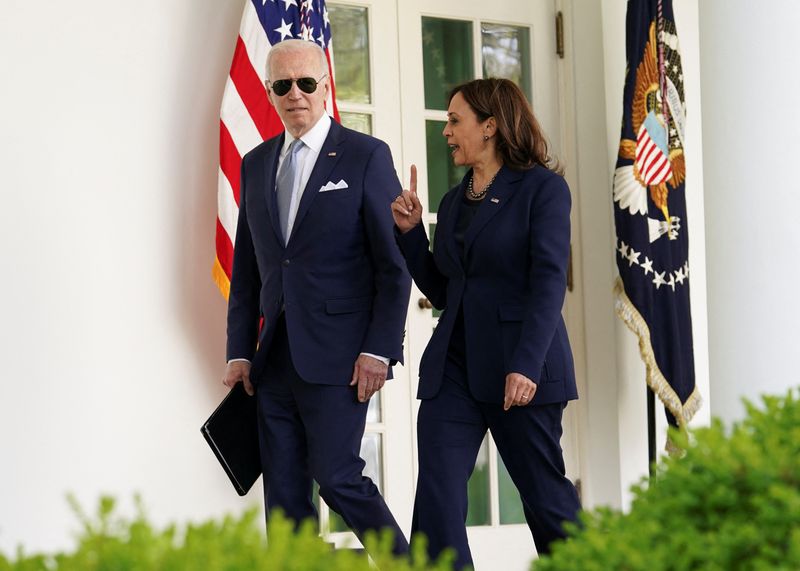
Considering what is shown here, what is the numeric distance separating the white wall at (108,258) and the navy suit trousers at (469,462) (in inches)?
50.0

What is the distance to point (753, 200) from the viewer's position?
3080 millimetres

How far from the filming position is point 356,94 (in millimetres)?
4496

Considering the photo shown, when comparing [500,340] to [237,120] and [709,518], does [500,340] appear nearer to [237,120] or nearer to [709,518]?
[237,120]

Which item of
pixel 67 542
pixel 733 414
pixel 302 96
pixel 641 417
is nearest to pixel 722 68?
pixel 733 414

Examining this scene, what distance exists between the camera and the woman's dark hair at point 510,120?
309 centimetres

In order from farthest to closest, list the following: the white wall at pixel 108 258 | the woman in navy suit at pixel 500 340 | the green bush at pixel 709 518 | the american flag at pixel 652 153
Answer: the american flag at pixel 652 153, the white wall at pixel 108 258, the woman in navy suit at pixel 500 340, the green bush at pixel 709 518

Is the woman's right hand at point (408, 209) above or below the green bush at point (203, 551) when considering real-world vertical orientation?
above

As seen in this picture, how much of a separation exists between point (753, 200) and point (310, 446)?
4.46 feet

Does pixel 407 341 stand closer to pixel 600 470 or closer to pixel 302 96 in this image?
pixel 600 470

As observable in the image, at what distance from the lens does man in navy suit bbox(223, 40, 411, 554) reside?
10.2ft

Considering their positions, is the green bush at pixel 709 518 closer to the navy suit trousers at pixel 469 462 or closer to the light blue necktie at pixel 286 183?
the navy suit trousers at pixel 469 462

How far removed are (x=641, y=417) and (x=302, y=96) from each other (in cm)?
239

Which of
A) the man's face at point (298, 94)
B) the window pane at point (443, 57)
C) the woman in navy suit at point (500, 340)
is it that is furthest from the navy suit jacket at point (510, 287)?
the window pane at point (443, 57)

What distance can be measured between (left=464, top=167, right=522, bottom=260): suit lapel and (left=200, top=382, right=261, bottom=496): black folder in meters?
0.78
